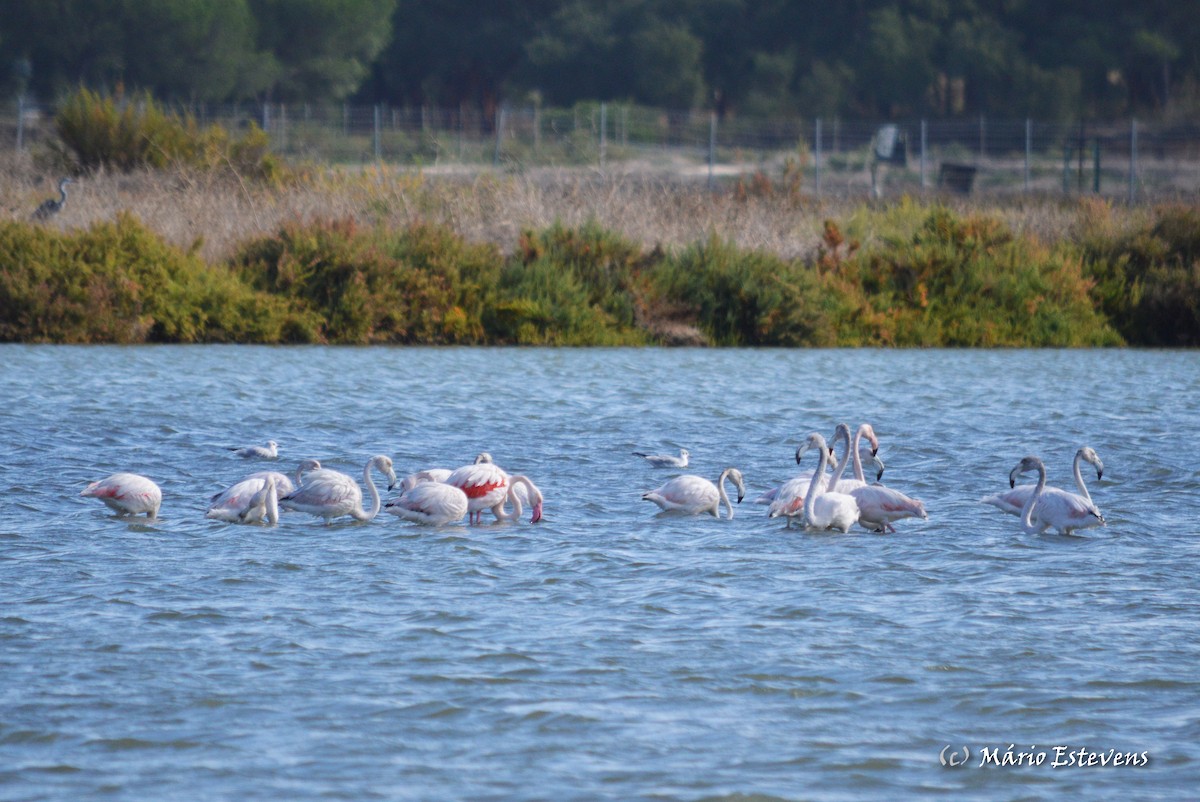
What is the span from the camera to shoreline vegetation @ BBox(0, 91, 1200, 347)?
64.6 ft

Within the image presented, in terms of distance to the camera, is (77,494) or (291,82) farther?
(291,82)

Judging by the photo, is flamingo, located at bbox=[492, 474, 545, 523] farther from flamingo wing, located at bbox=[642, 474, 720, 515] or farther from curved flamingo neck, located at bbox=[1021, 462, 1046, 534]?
curved flamingo neck, located at bbox=[1021, 462, 1046, 534]

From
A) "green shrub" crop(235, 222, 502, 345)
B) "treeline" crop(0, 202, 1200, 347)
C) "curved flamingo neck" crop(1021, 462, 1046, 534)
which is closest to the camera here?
"curved flamingo neck" crop(1021, 462, 1046, 534)

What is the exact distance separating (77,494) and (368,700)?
484 centimetres

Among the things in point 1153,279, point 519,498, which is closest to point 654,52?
point 1153,279

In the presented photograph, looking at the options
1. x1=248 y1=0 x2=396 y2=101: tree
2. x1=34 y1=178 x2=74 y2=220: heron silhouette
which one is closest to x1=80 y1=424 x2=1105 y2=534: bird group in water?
x1=34 y1=178 x2=74 y2=220: heron silhouette

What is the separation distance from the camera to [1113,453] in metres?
12.6

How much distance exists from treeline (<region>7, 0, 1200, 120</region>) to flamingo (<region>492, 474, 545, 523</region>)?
40976 mm

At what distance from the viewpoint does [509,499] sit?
32.3ft

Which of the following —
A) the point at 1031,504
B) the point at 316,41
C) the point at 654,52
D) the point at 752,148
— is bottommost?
the point at 1031,504

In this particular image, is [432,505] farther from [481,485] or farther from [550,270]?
[550,270]

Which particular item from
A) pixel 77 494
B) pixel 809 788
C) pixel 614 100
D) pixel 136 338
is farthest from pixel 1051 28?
pixel 809 788

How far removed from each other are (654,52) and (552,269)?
34.7 m

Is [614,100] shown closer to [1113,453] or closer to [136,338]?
[136,338]
